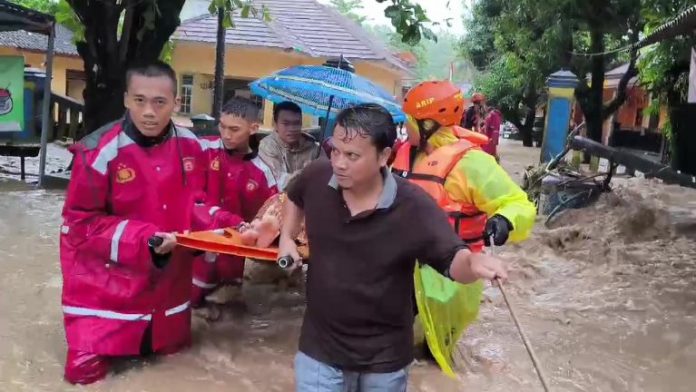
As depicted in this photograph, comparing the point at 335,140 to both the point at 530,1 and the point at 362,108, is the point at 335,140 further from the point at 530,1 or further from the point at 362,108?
the point at 530,1

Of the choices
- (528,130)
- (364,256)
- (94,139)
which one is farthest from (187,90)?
(364,256)

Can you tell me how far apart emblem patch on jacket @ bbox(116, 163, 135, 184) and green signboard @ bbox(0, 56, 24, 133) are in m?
6.49

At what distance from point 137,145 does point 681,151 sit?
8908 millimetres

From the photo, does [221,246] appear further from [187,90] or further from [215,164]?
[187,90]

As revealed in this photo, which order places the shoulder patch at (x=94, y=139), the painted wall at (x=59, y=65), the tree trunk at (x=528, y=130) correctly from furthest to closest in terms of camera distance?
the tree trunk at (x=528, y=130) → the painted wall at (x=59, y=65) → the shoulder patch at (x=94, y=139)

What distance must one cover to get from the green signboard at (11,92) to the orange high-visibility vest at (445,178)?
6.85 metres

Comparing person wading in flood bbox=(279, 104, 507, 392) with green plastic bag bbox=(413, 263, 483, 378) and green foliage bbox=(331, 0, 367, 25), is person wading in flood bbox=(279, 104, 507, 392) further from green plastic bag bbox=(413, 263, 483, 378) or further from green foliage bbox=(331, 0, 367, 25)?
green foliage bbox=(331, 0, 367, 25)

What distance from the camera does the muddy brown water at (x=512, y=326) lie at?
4.01 metres

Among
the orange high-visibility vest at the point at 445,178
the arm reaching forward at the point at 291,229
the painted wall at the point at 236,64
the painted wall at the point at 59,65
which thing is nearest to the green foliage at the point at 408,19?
the orange high-visibility vest at the point at 445,178

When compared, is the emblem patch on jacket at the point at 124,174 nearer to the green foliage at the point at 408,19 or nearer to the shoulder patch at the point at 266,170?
the shoulder patch at the point at 266,170

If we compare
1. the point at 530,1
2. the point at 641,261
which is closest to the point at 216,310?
the point at 641,261

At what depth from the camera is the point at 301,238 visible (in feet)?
12.6

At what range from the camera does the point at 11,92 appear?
9.19 m

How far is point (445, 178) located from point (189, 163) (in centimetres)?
129
